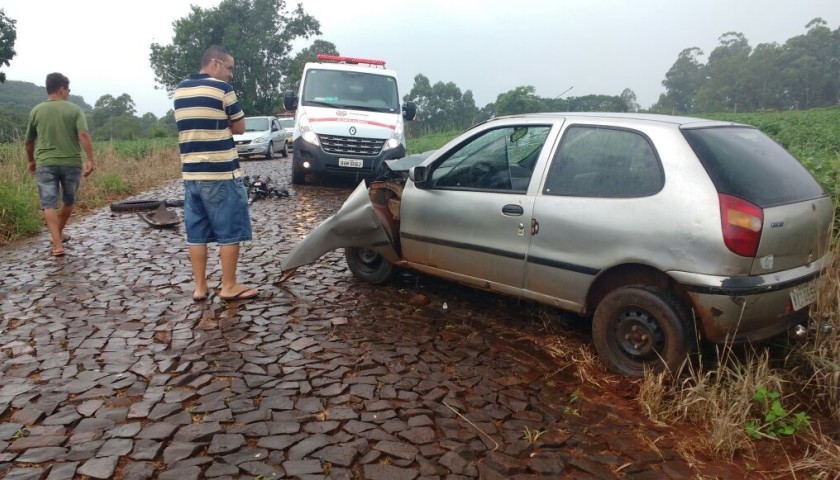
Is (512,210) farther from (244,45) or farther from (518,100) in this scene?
(244,45)

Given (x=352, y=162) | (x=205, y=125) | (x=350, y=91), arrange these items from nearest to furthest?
(x=205, y=125)
(x=352, y=162)
(x=350, y=91)

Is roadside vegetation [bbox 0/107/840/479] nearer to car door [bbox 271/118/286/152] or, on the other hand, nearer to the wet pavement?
the wet pavement

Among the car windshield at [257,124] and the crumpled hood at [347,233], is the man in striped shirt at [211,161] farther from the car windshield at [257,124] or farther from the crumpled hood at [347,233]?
the car windshield at [257,124]

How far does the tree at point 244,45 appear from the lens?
46281mm

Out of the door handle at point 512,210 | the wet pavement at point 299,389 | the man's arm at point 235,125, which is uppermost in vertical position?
the man's arm at point 235,125

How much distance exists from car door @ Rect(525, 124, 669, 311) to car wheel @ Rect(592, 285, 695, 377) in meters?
0.21

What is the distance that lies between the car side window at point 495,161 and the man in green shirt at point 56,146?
439 cm

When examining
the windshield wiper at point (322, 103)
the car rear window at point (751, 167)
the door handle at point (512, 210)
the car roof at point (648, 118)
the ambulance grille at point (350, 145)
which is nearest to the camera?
the car rear window at point (751, 167)

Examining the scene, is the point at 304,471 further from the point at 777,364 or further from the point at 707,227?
the point at 777,364

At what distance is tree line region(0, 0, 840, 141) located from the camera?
4591 cm

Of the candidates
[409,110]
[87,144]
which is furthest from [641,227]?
[409,110]

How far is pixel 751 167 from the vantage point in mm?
3621

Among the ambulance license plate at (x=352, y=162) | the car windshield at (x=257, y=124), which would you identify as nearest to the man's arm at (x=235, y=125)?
the ambulance license plate at (x=352, y=162)

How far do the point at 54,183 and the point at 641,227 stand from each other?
6473 millimetres
